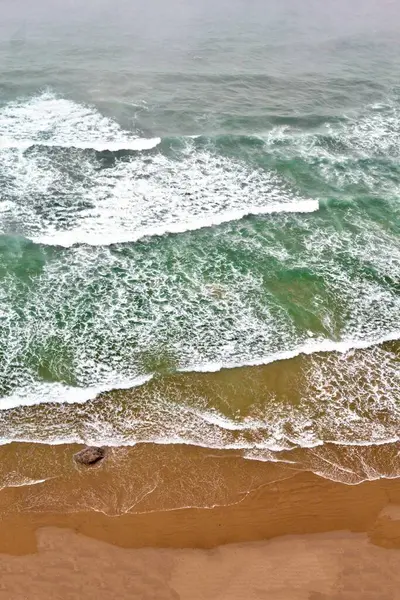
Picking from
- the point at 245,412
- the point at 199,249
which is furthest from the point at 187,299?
the point at 245,412

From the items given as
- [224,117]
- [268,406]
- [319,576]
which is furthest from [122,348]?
[224,117]

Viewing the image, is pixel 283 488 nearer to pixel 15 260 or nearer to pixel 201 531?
pixel 201 531

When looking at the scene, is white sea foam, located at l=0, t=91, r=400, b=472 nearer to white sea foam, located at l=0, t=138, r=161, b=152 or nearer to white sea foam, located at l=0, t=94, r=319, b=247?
white sea foam, located at l=0, t=94, r=319, b=247

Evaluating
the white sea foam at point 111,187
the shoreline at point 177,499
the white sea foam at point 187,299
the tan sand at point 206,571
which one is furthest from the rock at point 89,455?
the white sea foam at point 111,187

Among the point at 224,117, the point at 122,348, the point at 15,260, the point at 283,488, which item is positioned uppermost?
the point at 224,117

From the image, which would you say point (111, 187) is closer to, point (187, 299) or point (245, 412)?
point (187, 299)

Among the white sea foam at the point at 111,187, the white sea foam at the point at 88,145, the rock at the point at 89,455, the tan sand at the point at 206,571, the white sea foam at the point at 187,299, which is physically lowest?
the tan sand at the point at 206,571

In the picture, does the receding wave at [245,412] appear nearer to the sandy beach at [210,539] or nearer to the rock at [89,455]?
the rock at [89,455]
